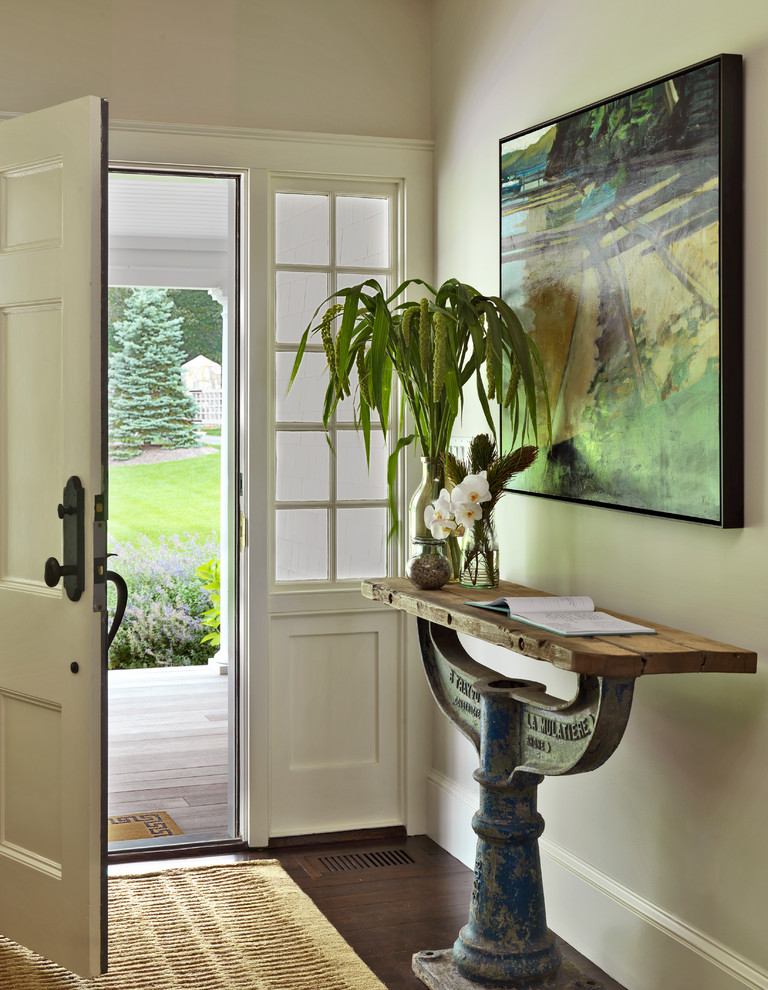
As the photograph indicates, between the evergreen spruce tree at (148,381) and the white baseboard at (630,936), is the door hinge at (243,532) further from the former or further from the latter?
the evergreen spruce tree at (148,381)

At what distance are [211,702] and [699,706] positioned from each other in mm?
4022

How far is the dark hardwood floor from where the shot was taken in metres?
2.86

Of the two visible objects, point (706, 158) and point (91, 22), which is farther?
point (91, 22)

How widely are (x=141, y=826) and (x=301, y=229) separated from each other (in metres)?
2.23

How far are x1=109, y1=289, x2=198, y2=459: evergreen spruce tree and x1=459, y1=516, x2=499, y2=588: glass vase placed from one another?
799 centimetres

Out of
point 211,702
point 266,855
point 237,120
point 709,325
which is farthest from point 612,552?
point 211,702

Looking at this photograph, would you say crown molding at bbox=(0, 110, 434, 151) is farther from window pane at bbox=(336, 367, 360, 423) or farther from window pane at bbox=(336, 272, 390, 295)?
window pane at bbox=(336, 367, 360, 423)

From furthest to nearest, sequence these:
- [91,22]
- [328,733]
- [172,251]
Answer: [172,251]
[328,733]
[91,22]

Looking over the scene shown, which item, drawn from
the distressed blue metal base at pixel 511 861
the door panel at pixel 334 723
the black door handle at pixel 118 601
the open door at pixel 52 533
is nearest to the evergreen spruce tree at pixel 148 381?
the door panel at pixel 334 723

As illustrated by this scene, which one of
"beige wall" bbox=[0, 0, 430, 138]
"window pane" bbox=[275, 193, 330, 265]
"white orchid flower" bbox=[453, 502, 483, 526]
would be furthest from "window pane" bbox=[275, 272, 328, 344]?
"white orchid flower" bbox=[453, 502, 483, 526]

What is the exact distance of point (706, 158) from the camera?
226 cm

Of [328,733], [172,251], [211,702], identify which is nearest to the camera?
[328,733]

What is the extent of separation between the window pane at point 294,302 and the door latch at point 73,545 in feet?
4.27

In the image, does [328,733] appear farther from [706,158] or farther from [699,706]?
[706,158]
